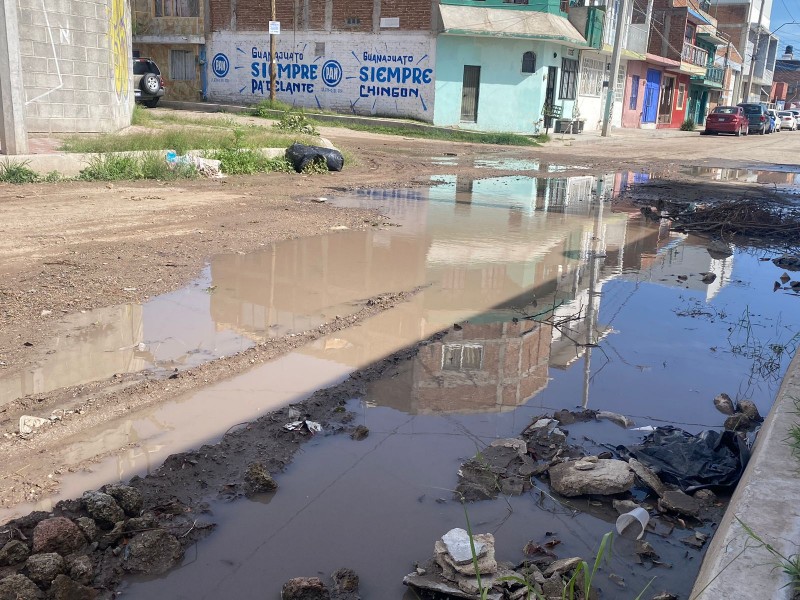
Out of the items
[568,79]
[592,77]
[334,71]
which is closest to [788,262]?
[334,71]

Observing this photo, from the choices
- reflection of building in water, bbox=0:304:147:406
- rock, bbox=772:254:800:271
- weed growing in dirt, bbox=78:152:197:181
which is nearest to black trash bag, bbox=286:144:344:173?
weed growing in dirt, bbox=78:152:197:181

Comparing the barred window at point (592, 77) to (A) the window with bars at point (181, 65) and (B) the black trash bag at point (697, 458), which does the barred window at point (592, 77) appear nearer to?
(A) the window with bars at point (181, 65)

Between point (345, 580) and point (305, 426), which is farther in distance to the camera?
point (305, 426)

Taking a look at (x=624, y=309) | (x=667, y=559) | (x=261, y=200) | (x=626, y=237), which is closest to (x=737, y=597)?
(x=667, y=559)

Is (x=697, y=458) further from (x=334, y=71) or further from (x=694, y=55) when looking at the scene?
(x=694, y=55)

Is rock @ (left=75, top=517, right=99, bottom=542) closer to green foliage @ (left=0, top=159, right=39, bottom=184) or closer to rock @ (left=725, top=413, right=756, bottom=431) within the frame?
rock @ (left=725, top=413, right=756, bottom=431)

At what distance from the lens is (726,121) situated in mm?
43094

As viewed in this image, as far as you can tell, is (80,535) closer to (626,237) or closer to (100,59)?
(626,237)

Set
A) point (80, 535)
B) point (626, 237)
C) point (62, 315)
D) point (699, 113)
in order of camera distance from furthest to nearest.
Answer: point (699, 113), point (626, 237), point (62, 315), point (80, 535)

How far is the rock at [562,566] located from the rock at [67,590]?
181cm

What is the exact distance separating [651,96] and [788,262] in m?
43.6

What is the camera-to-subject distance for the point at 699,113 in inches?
2534

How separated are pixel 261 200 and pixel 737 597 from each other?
388 inches

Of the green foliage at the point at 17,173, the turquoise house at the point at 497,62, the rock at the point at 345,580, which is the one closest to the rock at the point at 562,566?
the rock at the point at 345,580
